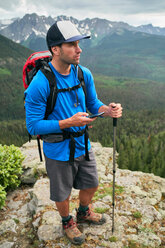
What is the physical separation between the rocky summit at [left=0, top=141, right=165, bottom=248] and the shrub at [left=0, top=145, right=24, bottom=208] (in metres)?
0.69

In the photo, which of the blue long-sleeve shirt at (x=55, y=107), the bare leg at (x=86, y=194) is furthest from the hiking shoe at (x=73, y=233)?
the blue long-sleeve shirt at (x=55, y=107)

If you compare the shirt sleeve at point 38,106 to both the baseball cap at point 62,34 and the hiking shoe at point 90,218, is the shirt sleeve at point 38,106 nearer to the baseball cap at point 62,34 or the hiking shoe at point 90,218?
the baseball cap at point 62,34

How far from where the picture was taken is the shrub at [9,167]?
8.46m

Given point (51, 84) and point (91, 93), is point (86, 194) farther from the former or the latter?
point (51, 84)

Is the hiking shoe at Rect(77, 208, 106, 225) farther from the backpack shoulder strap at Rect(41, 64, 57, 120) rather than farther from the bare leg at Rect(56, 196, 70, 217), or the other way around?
the backpack shoulder strap at Rect(41, 64, 57, 120)

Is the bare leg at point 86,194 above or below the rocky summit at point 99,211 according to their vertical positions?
above

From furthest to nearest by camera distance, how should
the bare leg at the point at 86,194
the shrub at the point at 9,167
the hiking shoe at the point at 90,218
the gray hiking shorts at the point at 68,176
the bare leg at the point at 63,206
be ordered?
the shrub at the point at 9,167, the hiking shoe at the point at 90,218, the bare leg at the point at 86,194, the bare leg at the point at 63,206, the gray hiking shorts at the point at 68,176

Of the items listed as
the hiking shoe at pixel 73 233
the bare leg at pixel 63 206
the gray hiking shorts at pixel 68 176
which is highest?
the gray hiking shorts at pixel 68 176

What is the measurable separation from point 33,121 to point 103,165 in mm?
8691

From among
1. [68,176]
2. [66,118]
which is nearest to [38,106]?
[66,118]

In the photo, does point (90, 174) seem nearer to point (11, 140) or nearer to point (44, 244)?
point (44, 244)

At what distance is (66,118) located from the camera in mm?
4406

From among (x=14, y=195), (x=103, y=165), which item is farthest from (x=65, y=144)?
(x=103, y=165)

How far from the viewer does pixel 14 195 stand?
9.12 m
